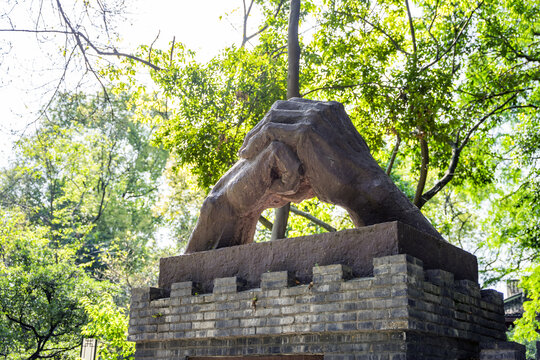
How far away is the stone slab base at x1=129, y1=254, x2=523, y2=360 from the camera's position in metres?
4.41

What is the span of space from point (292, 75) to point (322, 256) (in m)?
6.79

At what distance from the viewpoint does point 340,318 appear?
4625 millimetres

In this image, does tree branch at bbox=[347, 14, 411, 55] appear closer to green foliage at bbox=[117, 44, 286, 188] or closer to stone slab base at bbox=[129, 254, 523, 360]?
green foliage at bbox=[117, 44, 286, 188]

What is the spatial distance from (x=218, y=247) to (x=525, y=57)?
32.2 feet

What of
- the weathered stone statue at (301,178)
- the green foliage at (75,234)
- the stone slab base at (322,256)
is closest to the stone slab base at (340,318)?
the stone slab base at (322,256)

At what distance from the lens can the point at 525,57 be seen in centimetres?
1300

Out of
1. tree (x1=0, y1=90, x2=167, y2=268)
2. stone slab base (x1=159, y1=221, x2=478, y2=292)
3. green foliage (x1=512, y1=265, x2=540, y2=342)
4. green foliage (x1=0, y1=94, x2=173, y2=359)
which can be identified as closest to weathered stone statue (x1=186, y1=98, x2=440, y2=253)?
stone slab base (x1=159, y1=221, x2=478, y2=292)

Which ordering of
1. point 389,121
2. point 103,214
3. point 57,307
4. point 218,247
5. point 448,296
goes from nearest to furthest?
point 448,296 → point 218,247 → point 389,121 → point 57,307 → point 103,214

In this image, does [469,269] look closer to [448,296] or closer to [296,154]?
[448,296]

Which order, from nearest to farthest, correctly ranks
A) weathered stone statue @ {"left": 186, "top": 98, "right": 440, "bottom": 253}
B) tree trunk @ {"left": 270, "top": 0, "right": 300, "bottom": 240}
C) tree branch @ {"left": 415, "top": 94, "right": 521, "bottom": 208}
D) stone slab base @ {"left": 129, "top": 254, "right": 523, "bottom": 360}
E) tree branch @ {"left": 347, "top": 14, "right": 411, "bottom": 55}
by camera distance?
stone slab base @ {"left": 129, "top": 254, "right": 523, "bottom": 360}
weathered stone statue @ {"left": 186, "top": 98, "right": 440, "bottom": 253}
tree trunk @ {"left": 270, "top": 0, "right": 300, "bottom": 240}
tree branch @ {"left": 415, "top": 94, "right": 521, "bottom": 208}
tree branch @ {"left": 347, "top": 14, "right": 411, "bottom": 55}

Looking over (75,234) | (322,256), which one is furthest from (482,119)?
(75,234)

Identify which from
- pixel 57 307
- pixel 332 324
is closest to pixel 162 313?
pixel 332 324

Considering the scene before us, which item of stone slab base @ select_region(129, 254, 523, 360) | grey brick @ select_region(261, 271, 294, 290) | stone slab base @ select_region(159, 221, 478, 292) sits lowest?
stone slab base @ select_region(129, 254, 523, 360)

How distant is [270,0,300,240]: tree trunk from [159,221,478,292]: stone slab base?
16.8 feet
